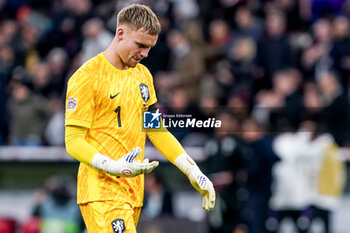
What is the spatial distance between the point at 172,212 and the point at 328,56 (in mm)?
4211

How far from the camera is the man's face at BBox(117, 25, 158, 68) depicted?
19.5ft

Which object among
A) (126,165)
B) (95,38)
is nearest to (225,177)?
(95,38)

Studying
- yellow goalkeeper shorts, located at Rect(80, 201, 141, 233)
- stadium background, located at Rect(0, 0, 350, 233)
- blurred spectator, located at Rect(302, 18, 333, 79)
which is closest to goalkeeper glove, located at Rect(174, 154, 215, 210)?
yellow goalkeeper shorts, located at Rect(80, 201, 141, 233)

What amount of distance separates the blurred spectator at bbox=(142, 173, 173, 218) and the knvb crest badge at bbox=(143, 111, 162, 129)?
5811 mm

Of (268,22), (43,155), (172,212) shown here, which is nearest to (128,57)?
(172,212)

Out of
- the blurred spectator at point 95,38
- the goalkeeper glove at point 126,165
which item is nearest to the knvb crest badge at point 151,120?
the goalkeeper glove at point 126,165

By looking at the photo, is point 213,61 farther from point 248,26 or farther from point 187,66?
point 248,26

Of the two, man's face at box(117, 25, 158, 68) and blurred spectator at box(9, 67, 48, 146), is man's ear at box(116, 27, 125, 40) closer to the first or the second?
man's face at box(117, 25, 158, 68)

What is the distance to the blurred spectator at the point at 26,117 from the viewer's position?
1414cm

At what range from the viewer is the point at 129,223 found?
5930 millimetres

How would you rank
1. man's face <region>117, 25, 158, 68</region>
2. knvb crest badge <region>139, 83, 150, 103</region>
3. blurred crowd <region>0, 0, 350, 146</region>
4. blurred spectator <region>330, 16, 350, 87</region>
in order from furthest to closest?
blurred spectator <region>330, 16, 350, 87</region> → blurred crowd <region>0, 0, 350, 146</region> → knvb crest badge <region>139, 83, 150, 103</region> → man's face <region>117, 25, 158, 68</region>

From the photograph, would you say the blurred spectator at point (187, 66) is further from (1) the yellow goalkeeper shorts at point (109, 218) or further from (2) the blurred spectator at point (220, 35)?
(1) the yellow goalkeeper shorts at point (109, 218)

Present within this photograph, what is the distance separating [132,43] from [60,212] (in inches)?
259

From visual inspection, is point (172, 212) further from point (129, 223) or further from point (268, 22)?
point (129, 223)
